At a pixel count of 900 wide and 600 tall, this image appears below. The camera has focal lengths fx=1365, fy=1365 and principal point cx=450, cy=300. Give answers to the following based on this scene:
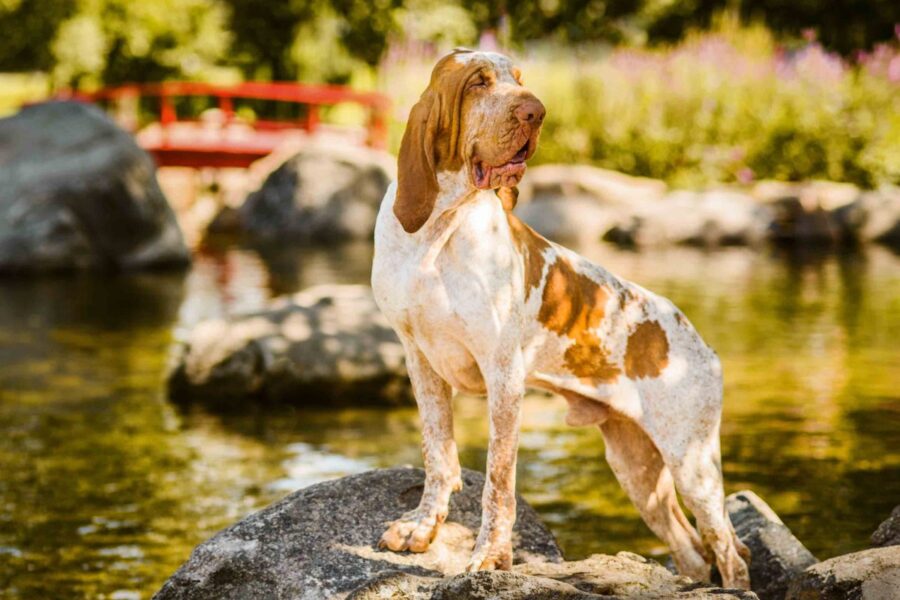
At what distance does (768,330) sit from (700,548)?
8.28m

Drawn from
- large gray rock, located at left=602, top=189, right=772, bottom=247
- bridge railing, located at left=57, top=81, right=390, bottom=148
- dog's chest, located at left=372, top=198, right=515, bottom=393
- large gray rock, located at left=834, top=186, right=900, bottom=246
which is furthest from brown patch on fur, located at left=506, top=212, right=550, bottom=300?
bridge railing, located at left=57, top=81, right=390, bottom=148

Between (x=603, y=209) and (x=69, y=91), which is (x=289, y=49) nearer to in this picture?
(x=69, y=91)

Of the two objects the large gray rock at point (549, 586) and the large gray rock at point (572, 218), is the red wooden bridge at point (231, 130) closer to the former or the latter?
the large gray rock at point (572, 218)

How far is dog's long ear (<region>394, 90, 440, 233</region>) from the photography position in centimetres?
425

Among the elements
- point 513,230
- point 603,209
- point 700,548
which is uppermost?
point 513,230

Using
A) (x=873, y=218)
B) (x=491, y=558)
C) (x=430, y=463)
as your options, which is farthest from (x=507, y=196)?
(x=873, y=218)

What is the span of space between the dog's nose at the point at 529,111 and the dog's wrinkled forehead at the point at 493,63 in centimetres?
20

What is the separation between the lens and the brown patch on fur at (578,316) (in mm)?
4703

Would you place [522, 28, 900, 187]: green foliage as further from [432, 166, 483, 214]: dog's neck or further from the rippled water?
[432, 166, 483, 214]: dog's neck

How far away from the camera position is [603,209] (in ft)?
71.6

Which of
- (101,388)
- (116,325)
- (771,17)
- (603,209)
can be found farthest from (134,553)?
(771,17)

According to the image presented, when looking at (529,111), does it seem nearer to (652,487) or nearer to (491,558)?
(491,558)

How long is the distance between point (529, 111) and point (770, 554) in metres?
2.42

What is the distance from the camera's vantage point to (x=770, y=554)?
5.50 metres
